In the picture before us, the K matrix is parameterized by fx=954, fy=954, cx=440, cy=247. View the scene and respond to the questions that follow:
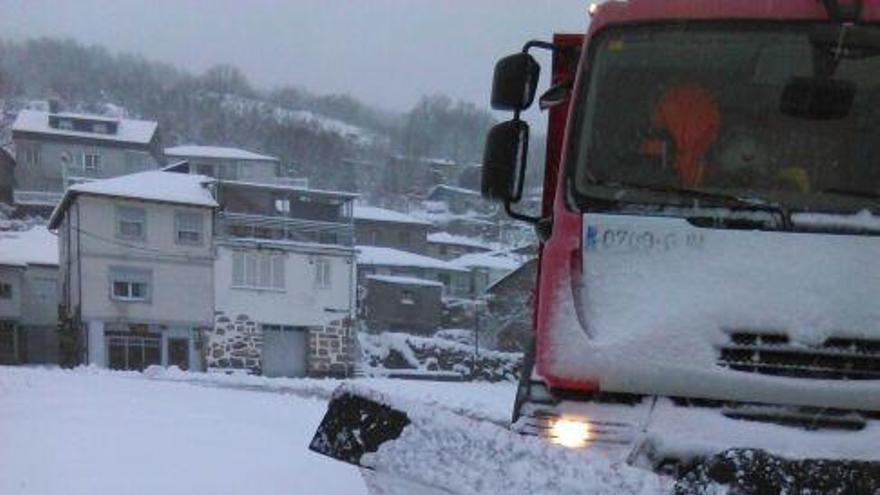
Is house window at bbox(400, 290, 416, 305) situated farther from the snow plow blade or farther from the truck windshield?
the snow plow blade

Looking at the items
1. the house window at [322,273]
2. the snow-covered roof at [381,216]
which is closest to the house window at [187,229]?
the house window at [322,273]

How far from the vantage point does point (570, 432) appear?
3.87m

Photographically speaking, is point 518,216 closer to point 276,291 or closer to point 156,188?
point 276,291

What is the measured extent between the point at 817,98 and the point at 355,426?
2.40 m

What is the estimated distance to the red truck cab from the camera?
145 inches

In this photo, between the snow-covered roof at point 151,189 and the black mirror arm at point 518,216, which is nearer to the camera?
the black mirror arm at point 518,216

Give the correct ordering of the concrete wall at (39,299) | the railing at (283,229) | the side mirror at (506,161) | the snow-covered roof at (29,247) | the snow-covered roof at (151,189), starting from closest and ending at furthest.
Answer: the side mirror at (506,161)
the snow-covered roof at (151,189)
the railing at (283,229)
the snow-covered roof at (29,247)
the concrete wall at (39,299)

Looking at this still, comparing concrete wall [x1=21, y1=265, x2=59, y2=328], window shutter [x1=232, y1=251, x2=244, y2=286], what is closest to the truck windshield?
window shutter [x1=232, y1=251, x2=244, y2=286]

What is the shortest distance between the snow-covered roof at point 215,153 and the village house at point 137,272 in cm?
2088

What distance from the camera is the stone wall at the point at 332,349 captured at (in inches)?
1754

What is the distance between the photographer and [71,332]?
142 ft

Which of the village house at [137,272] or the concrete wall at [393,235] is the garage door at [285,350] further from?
the concrete wall at [393,235]

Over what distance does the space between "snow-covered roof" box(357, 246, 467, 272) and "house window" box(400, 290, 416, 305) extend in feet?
15.6

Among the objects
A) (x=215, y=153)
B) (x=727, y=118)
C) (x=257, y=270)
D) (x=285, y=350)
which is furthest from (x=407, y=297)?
(x=727, y=118)
